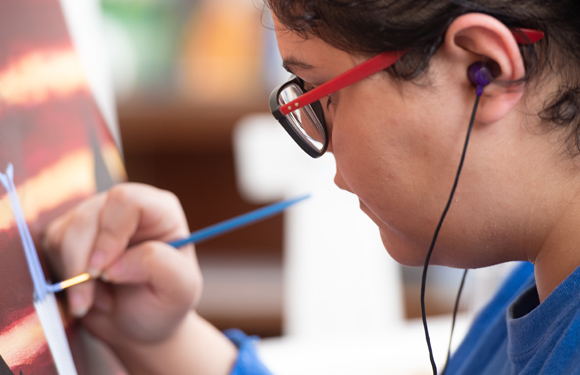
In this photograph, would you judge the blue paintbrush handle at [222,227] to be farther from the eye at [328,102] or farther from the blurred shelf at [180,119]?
the blurred shelf at [180,119]

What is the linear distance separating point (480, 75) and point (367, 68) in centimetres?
9

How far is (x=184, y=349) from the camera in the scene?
2.61 feet

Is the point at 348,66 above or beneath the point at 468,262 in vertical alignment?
above

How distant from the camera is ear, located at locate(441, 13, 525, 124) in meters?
0.47

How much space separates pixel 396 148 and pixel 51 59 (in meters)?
0.47

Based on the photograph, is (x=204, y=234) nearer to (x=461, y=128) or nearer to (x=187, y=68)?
(x=461, y=128)

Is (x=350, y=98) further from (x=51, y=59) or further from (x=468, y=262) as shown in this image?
(x=51, y=59)

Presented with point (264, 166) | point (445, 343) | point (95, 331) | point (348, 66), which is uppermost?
point (348, 66)

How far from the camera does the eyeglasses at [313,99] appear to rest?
0.51m

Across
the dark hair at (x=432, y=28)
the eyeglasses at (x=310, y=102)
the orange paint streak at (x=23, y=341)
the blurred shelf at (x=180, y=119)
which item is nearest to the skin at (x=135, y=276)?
the orange paint streak at (x=23, y=341)

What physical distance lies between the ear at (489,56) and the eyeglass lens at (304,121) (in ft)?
0.49

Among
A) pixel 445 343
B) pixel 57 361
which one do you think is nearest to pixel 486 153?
pixel 57 361

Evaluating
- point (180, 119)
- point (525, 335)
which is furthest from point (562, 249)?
point (180, 119)

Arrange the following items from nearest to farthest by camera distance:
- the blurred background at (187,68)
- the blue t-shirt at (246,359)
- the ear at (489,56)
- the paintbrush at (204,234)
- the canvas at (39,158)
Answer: the ear at (489,56) → the canvas at (39,158) → the paintbrush at (204,234) → the blue t-shirt at (246,359) → the blurred background at (187,68)
